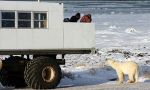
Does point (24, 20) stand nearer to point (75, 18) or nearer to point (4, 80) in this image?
point (75, 18)

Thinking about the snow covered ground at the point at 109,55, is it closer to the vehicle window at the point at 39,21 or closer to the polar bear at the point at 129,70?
the polar bear at the point at 129,70

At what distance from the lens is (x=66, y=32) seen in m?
17.5

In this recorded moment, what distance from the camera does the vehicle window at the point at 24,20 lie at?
17.1 m

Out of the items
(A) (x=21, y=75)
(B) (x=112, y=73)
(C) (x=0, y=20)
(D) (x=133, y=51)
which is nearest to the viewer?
(C) (x=0, y=20)

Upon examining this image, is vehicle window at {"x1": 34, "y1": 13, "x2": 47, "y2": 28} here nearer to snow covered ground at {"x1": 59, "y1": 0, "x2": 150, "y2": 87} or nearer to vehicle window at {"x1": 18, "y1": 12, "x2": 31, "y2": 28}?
vehicle window at {"x1": 18, "y1": 12, "x2": 31, "y2": 28}

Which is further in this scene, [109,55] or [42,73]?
[109,55]

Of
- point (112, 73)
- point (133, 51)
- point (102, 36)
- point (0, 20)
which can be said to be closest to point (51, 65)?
point (0, 20)

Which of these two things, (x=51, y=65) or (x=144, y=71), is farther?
(x=144, y=71)

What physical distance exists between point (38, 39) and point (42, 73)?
42.0 inches

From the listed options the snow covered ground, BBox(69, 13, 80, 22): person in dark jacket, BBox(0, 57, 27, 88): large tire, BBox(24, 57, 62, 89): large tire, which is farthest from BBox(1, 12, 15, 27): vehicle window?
the snow covered ground

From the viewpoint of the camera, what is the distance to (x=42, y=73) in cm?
1708

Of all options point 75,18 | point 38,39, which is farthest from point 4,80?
point 75,18

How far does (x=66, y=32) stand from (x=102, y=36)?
23.9m

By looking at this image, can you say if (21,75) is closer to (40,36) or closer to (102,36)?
(40,36)
